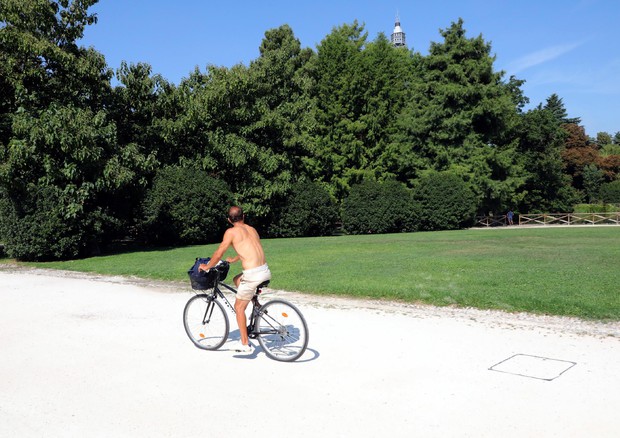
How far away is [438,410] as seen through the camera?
489 centimetres

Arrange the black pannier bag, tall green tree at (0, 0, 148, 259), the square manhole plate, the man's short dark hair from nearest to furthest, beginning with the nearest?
the square manhole plate, the man's short dark hair, the black pannier bag, tall green tree at (0, 0, 148, 259)

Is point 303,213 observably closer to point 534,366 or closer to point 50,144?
point 50,144

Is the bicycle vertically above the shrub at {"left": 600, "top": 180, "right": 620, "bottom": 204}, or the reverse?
the shrub at {"left": 600, "top": 180, "right": 620, "bottom": 204}

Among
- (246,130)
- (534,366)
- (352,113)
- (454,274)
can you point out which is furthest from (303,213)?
(534,366)

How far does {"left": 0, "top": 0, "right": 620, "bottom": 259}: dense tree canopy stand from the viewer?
21.1m

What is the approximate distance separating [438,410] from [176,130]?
26.5 m

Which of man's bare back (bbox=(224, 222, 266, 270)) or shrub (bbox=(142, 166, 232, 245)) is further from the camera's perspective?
shrub (bbox=(142, 166, 232, 245))

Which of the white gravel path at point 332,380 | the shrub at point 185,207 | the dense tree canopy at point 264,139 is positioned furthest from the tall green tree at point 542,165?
the white gravel path at point 332,380

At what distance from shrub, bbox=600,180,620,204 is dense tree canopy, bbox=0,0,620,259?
664 inches

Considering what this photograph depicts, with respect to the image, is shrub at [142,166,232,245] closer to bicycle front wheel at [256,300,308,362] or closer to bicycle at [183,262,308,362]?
bicycle at [183,262,308,362]

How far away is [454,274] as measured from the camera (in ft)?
44.3

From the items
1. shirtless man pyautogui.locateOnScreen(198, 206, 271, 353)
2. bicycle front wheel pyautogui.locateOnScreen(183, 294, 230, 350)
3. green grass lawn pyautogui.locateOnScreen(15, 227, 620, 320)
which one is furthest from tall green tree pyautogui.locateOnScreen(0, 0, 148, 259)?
shirtless man pyautogui.locateOnScreen(198, 206, 271, 353)

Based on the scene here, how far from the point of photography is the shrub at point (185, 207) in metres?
28.5

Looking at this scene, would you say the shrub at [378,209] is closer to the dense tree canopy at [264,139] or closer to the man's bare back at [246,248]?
the dense tree canopy at [264,139]
